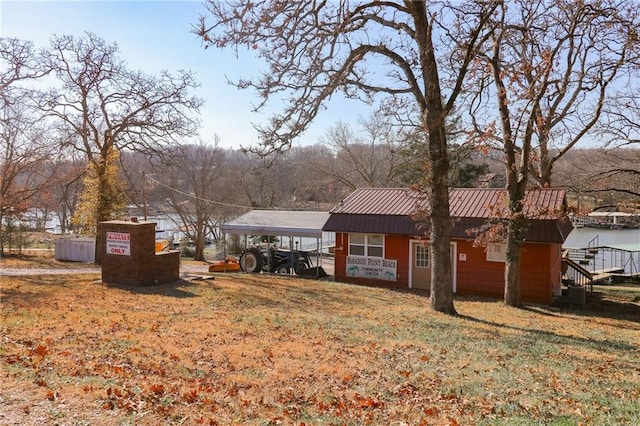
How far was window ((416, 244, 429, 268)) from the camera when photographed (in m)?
20.5

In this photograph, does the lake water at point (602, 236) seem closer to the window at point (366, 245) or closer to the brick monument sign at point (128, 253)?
the window at point (366, 245)

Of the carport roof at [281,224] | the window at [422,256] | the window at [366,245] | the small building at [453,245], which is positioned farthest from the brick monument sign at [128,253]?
the window at [422,256]

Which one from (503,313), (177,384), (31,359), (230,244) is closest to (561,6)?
(503,313)

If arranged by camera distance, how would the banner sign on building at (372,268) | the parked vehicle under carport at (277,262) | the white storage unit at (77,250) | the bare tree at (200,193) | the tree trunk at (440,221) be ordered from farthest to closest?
the bare tree at (200,193), the white storage unit at (77,250), the parked vehicle under carport at (277,262), the banner sign on building at (372,268), the tree trunk at (440,221)

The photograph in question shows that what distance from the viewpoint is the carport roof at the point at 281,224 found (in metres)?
22.7

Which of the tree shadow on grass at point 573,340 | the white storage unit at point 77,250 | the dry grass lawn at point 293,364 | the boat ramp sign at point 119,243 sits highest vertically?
the boat ramp sign at point 119,243

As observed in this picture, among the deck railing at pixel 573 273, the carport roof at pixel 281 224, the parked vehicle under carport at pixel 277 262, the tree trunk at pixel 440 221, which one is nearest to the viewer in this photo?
the tree trunk at pixel 440 221

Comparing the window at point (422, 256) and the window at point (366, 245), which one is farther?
the window at point (366, 245)

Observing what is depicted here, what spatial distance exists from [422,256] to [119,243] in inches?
495

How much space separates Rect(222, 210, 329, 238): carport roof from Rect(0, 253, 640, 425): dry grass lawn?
9.11m

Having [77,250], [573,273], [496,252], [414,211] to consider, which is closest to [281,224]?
[414,211]

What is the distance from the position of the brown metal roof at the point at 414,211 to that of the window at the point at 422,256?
970 millimetres

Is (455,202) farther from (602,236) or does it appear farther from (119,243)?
(602,236)

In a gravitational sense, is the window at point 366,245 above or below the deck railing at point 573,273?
above
